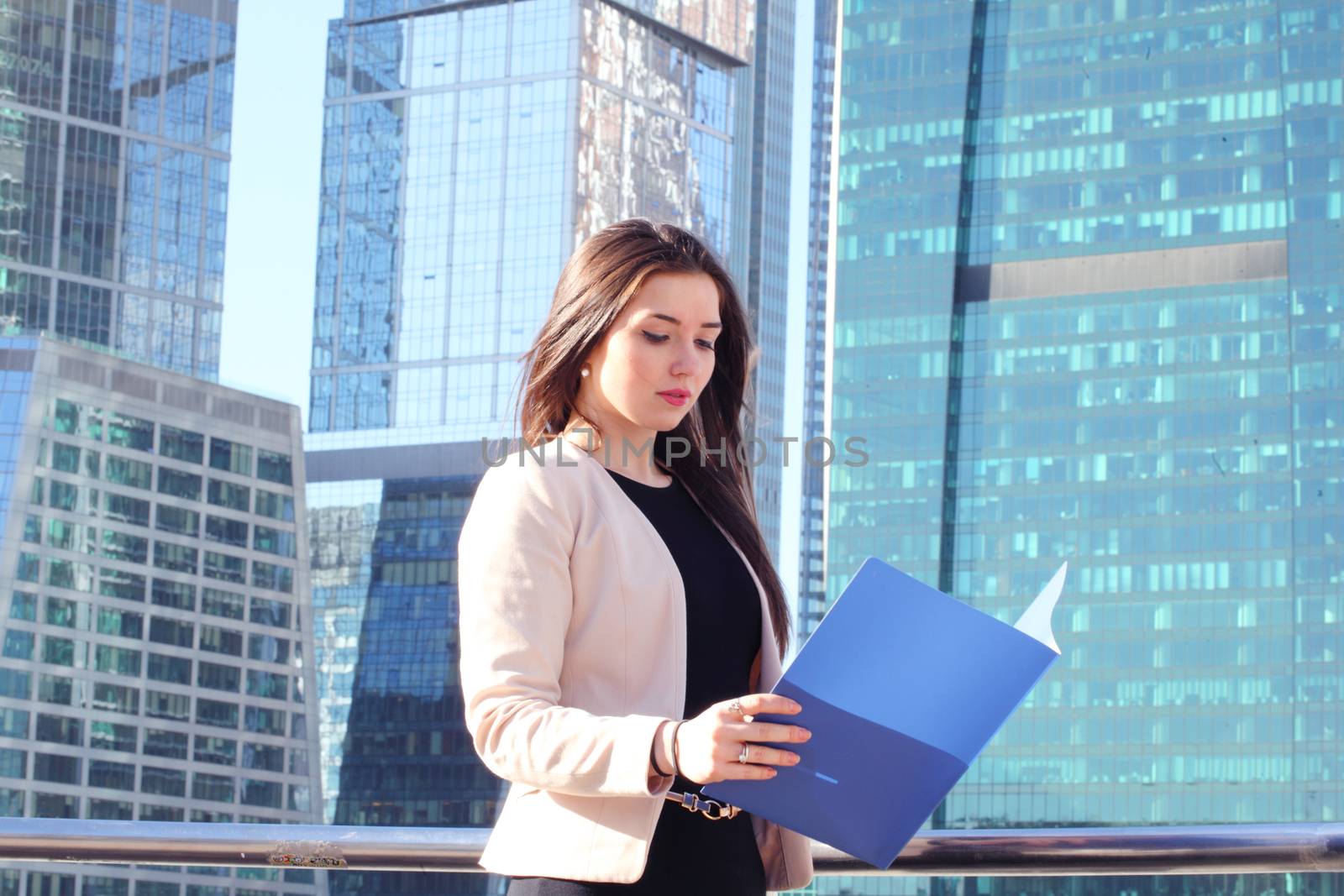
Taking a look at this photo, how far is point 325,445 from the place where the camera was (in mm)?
79875

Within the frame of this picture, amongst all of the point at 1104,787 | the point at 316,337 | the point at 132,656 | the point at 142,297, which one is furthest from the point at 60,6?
the point at 1104,787

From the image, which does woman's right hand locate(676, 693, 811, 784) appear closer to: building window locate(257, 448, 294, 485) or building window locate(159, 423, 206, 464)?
building window locate(159, 423, 206, 464)

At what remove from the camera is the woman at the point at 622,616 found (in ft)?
5.25

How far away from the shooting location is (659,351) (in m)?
1.82

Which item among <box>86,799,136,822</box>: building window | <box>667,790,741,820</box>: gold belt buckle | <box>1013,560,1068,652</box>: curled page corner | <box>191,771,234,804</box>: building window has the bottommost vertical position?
<box>86,799,136,822</box>: building window

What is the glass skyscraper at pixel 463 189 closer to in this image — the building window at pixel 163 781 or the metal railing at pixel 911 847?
the building window at pixel 163 781

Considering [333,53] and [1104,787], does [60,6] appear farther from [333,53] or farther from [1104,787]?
[1104,787]

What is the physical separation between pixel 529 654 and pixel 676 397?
0.32 m

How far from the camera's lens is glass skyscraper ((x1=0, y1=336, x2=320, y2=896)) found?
61.3m

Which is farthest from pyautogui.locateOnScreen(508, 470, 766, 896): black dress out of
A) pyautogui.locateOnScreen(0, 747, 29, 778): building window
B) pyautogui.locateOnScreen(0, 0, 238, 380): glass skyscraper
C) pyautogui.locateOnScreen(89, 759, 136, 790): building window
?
pyautogui.locateOnScreen(0, 0, 238, 380): glass skyscraper

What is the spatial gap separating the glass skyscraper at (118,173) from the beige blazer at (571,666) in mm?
69541

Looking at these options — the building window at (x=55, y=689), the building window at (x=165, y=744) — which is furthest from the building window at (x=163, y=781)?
the building window at (x=55, y=689)

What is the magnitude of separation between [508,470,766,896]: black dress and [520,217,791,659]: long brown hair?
0.15 ft

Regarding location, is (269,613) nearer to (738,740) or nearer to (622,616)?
(622,616)
